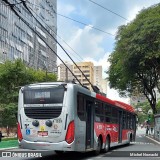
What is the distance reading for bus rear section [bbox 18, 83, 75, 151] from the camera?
50.2 feet

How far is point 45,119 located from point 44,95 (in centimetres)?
101

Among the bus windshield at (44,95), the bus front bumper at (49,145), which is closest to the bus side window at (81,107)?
the bus windshield at (44,95)

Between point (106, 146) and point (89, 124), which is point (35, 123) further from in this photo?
point (106, 146)

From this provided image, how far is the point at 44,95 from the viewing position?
1603cm

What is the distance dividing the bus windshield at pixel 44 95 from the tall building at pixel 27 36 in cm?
5116

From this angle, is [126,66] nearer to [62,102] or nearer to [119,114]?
[119,114]

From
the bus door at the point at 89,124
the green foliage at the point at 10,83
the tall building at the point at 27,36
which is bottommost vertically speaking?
the bus door at the point at 89,124

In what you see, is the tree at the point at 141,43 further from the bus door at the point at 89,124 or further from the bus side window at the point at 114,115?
the bus door at the point at 89,124

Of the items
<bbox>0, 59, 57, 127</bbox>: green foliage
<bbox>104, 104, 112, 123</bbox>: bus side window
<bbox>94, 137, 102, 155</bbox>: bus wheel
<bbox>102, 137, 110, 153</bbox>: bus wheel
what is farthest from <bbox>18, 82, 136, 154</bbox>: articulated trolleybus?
<bbox>0, 59, 57, 127</bbox>: green foliage

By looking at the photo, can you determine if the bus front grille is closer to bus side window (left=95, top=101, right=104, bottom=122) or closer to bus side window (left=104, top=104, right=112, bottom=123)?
bus side window (left=95, top=101, right=104, bottom=122)

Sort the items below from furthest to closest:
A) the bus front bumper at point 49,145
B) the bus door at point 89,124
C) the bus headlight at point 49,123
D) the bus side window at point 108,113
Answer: the bus side window at point 108,113 < the bus door at point 89,124 < the bus headlight at point 49,123 < the bus front bumper at point 49,145

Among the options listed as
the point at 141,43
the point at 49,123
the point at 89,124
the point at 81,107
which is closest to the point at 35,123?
the point at 49,123

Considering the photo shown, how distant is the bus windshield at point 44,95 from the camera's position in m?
15.8

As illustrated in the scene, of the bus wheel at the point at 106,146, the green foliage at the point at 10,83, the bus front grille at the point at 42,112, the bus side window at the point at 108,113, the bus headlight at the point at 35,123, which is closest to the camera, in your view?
the bus front grille at the point at 42,112
